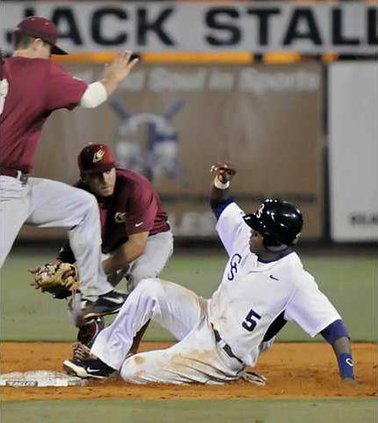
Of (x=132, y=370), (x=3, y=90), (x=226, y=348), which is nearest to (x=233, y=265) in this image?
(x=226, y=348)

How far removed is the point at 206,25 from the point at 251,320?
862cm

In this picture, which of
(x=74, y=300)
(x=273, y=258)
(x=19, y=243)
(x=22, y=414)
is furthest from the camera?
(x=19, y=243)

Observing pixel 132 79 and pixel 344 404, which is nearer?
pixel 344 404

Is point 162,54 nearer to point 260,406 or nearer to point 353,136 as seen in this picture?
point 353,136

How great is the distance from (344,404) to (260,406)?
0.45 meters

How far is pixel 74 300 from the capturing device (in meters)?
7.94

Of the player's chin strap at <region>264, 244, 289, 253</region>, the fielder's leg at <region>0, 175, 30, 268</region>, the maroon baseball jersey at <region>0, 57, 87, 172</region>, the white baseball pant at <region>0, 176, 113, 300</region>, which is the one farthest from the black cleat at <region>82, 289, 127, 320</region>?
the player's chin strap at <region>264, 244, 289, 253</region>

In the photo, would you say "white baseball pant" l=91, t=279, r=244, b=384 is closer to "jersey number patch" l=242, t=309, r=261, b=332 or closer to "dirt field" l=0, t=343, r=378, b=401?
"dirt field" l=0, t=343, r=378, b=401

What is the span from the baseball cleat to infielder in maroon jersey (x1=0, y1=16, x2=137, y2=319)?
474mm

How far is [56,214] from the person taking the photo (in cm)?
758

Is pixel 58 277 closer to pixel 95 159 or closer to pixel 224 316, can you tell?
pixel 95 159

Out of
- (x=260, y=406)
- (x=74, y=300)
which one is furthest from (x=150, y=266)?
(x=260, y=406)

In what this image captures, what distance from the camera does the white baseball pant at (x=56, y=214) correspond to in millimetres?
7504

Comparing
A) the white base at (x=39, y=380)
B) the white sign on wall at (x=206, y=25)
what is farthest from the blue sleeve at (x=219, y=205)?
the white sign on wall at (x=206, y=25)
